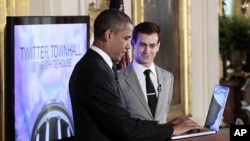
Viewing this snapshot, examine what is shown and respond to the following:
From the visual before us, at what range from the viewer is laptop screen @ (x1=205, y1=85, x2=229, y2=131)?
7.98 feet

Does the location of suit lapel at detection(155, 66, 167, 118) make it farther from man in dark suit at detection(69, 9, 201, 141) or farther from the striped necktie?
man in dark suit at detection(69, 9, 201, 141)

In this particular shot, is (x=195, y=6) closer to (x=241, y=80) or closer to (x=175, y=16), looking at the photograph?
(x=175, y=16)

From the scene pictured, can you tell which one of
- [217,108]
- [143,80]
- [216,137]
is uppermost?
[143,80]

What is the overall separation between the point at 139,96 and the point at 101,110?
43 centimetres

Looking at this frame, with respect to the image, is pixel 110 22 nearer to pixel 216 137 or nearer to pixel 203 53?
pixel 216 137

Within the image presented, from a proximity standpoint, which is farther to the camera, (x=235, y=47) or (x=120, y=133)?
(x=235, y=47)

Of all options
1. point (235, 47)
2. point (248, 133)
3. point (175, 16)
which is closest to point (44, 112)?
point (248, 133)

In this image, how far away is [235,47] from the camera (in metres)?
5.68

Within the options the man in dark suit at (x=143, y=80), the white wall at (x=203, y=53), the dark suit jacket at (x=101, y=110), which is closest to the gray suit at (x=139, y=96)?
the man in dark suit at (x=143, y=80)

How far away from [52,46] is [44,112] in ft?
1.07

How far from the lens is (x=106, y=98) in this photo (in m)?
2.19

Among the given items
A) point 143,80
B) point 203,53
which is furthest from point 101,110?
point 203,53

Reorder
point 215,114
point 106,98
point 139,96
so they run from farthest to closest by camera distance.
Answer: point 139,96, point 215,114, point 106,98

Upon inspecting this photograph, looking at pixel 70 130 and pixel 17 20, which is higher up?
pixel 17 20
